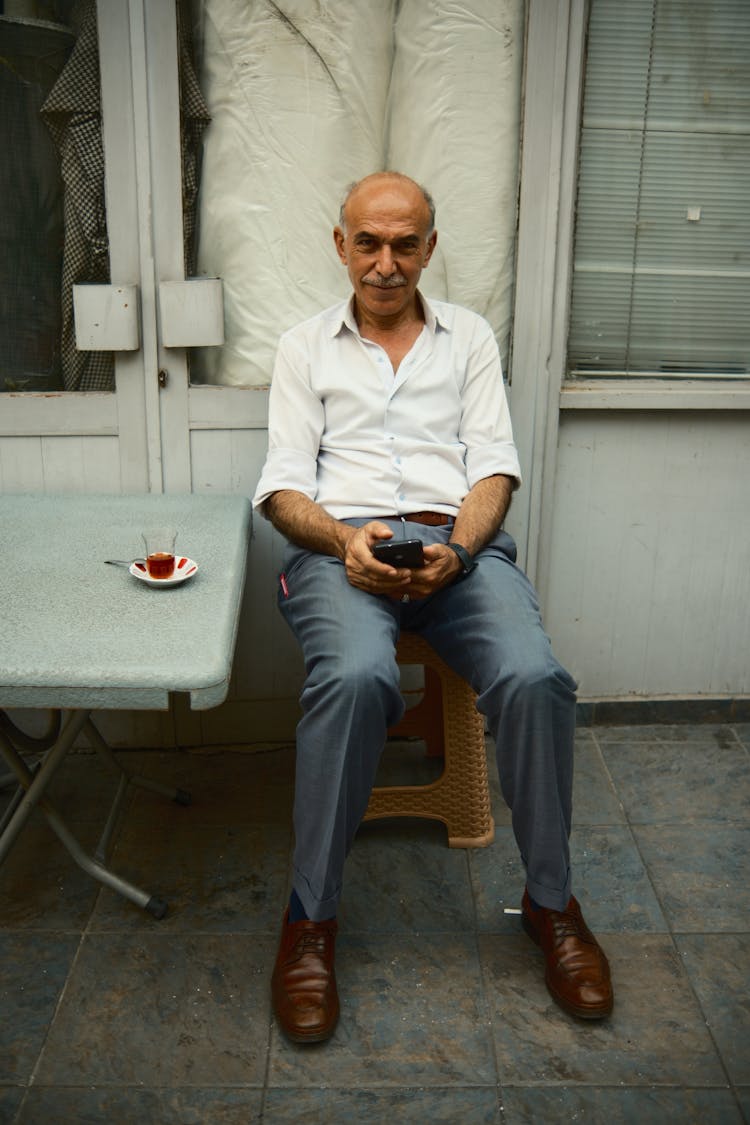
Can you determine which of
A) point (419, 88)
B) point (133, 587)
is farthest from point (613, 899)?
point (419, 88)

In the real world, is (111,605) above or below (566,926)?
above

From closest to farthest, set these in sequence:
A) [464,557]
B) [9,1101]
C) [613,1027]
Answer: [9,1101]
[613,1027]
[464,557]

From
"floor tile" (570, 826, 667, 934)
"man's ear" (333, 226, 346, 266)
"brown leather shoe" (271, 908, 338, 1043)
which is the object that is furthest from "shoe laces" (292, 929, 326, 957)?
"man's ear" (333, 226, 346, 266)

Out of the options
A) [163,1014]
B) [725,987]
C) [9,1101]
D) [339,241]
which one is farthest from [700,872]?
[339,241]

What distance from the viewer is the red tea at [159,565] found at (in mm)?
2145

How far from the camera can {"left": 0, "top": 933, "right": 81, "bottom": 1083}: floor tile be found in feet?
6.76

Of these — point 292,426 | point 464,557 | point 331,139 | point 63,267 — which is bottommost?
point 464,557

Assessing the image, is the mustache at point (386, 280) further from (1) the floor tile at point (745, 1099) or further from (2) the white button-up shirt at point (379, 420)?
(1) the floor tile at point (745, 1099)

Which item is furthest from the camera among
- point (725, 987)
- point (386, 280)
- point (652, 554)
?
point (652, 554)

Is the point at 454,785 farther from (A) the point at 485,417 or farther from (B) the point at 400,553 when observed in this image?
(A) the point at 485,417

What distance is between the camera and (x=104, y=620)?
196 cm

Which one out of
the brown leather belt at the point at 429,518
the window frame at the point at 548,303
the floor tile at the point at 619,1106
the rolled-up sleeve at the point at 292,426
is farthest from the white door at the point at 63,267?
the floor tile at the point at 619,1106

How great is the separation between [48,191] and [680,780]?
2.38 metres

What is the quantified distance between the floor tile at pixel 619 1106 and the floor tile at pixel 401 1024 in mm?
81
